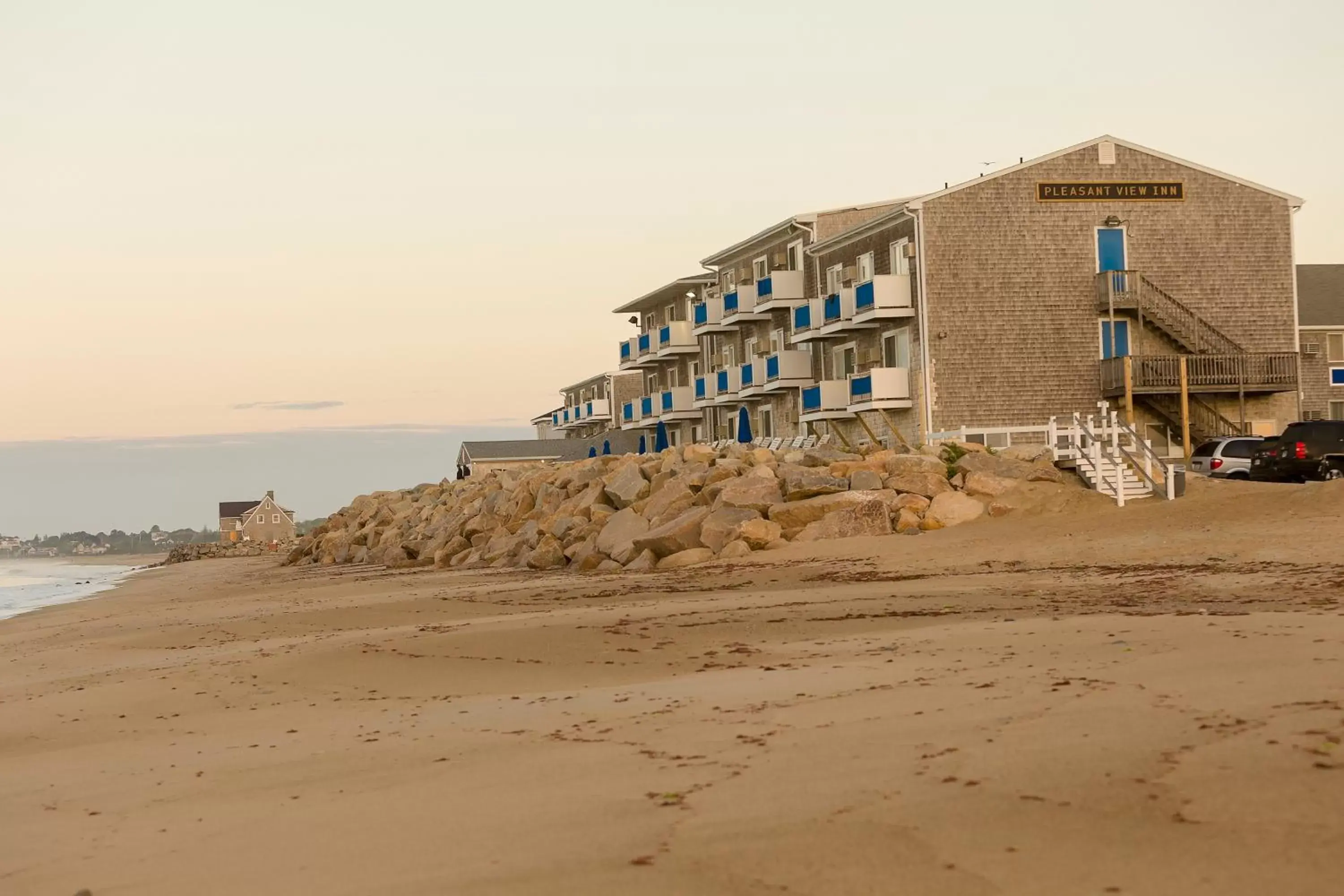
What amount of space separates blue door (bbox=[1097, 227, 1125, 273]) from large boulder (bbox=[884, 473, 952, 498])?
701 inches

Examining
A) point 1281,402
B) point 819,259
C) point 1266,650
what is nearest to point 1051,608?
point 1266,650

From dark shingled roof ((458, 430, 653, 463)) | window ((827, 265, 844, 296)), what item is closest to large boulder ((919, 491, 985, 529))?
window ((827, 265, 844, 296))

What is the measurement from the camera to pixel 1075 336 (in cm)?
4531

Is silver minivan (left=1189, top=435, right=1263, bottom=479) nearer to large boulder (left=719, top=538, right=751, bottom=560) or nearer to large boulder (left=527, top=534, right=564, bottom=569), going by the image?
large boulder (left=719, top=538, right=751, bottom=560)

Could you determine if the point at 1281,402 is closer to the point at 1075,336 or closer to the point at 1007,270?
the point at 1075,336

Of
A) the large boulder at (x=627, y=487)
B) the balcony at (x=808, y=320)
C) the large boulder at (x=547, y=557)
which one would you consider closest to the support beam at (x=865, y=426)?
the balcony at (x=808, y=320)

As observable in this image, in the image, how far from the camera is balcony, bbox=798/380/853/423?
50531 mm

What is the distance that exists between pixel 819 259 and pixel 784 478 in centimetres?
2543

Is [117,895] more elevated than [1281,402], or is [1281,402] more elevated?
[1281,402]

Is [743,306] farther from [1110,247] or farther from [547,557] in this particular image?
[547,557]

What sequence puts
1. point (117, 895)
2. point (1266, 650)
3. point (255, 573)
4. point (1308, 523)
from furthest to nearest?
point (255, 573)
point (1308, 523)
point (1266, 650)
point (117, 895)

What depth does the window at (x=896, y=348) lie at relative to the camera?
154 ft

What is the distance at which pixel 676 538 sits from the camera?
1112 inches

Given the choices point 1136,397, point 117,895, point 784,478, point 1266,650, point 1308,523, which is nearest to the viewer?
point 117,895
